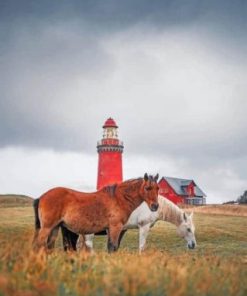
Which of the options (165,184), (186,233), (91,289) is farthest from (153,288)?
(165,184)

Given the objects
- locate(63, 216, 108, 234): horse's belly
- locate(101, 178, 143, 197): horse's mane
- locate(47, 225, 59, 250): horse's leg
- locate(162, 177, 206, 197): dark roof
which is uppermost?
locate(162, 177, 206, 197): dark roof

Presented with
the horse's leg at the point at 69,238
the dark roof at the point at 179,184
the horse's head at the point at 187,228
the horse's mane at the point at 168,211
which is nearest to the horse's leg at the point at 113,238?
A: the horse's leg at the point at 69,238

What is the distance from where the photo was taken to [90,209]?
11391 millimetres

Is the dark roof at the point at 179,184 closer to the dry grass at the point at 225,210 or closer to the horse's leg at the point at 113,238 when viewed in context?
the dry grass at the point at 225,210

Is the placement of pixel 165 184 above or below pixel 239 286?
above

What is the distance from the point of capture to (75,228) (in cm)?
1131

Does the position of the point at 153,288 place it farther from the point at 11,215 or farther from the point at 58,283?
the point at 11,215

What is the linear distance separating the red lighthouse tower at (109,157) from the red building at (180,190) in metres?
12.6

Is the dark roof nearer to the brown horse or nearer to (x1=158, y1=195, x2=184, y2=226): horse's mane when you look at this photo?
(x1=158, y1=195, x2=184, y2=226): horse's mane

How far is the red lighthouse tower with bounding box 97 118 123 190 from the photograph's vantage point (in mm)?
61812

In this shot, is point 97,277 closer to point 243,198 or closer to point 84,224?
point 84,224

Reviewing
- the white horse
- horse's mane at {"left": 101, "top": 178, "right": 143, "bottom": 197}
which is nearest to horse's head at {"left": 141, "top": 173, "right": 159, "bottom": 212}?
horse's mane at {"left": 101, "top": 178, "right": 143, "bottom": 197}

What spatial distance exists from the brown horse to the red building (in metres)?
61.0

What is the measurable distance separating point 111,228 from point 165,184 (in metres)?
62.4
